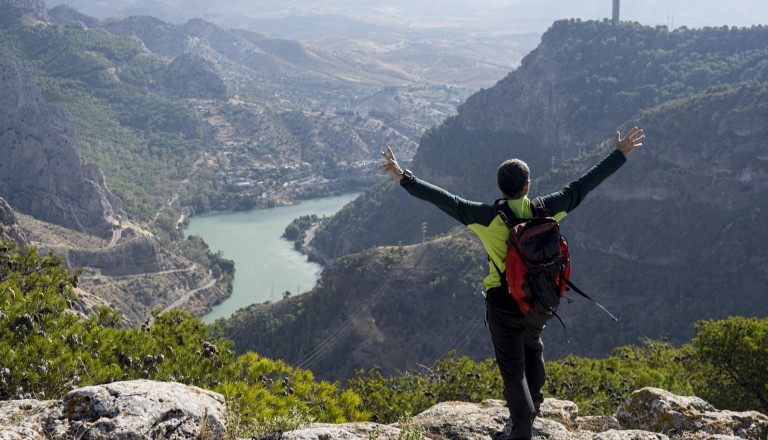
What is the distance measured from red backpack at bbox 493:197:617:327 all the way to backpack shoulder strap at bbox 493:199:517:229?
0.15 ft

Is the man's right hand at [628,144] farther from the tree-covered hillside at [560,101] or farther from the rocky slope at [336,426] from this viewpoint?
the tree-covered hillside at [560,101]

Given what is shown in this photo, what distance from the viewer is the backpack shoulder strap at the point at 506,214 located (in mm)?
6678

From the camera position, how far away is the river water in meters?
80.5

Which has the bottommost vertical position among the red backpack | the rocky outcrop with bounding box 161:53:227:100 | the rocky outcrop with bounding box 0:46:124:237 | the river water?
the river water

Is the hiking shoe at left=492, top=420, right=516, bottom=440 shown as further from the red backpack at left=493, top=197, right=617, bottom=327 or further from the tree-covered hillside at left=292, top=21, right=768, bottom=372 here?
the tree-covered hillside at left=292, top=21, right=768, bottom=372

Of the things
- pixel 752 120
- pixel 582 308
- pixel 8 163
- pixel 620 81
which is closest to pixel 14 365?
pixel 582 308

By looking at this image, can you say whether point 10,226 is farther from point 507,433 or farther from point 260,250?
point 260,250

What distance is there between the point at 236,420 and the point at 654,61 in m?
89.9

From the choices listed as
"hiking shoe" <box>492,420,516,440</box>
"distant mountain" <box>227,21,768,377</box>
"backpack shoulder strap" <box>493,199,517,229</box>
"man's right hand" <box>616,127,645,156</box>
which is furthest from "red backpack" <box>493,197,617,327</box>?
"distant mountain" <box>227,21,768,377</box>

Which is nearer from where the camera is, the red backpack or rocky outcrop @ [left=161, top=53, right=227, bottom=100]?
the red backpack

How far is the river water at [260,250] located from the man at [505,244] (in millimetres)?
66162

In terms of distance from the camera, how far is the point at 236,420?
702 centimetres

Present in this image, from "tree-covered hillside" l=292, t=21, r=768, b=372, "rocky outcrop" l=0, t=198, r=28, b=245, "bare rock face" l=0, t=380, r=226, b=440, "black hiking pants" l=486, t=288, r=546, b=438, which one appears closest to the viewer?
"bare rock face" l=0, t=380, r=226, b=440

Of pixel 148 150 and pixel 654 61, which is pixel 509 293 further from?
pixel 148 150
